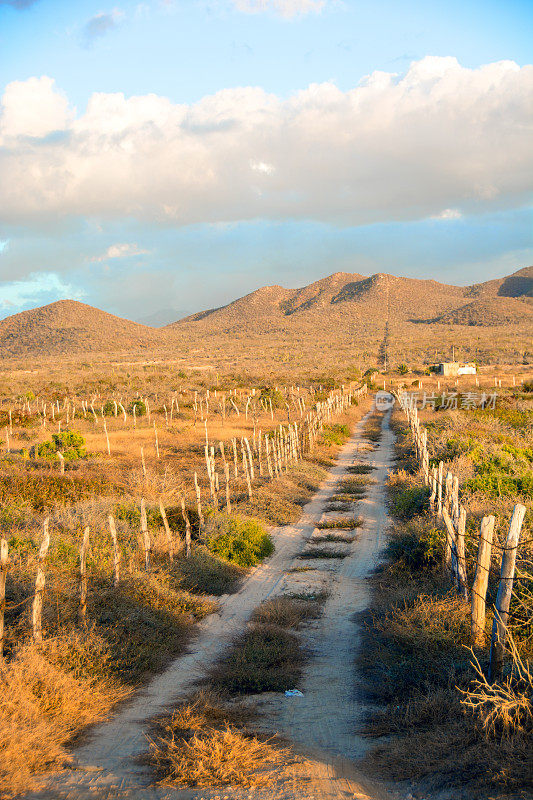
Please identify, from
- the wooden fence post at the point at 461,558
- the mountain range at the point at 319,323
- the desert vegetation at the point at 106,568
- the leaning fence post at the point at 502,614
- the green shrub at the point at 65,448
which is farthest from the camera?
the mountain range at the point at 319,323

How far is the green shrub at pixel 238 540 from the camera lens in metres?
10.4

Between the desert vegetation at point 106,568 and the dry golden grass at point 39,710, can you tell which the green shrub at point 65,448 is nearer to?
the desert vegetation at point 106,568

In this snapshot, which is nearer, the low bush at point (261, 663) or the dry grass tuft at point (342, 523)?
the low bush at point (261, 663)

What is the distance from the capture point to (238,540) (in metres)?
10.7

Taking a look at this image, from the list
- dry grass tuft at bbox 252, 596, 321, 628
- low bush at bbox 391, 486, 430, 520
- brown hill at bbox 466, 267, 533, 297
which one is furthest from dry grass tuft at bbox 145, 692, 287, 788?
brown hill at bbox 466, 267, 533, 297

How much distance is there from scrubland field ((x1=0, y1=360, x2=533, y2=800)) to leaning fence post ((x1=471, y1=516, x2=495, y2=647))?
115 mm

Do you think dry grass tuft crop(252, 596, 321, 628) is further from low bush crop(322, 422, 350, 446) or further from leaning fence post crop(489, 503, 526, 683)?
low bush crop(322, 422, 350, 446)

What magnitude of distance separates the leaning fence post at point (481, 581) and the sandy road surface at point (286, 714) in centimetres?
145

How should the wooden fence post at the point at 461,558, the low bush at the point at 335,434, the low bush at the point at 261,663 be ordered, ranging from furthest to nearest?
the low bush at the point at 335,434, the wooden fence post at the point at 461,558, the low bush at the point at 261,663

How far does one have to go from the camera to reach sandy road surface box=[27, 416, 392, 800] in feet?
13.9

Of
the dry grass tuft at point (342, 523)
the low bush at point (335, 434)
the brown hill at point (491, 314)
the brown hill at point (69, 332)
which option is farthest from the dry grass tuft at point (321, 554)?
the brown hill at point (491, 314)

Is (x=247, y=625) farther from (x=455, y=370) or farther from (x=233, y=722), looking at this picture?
(x=455, y=370)

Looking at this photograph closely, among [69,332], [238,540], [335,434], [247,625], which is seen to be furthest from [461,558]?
[69,332]

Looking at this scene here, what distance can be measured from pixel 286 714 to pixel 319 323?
112 metres
